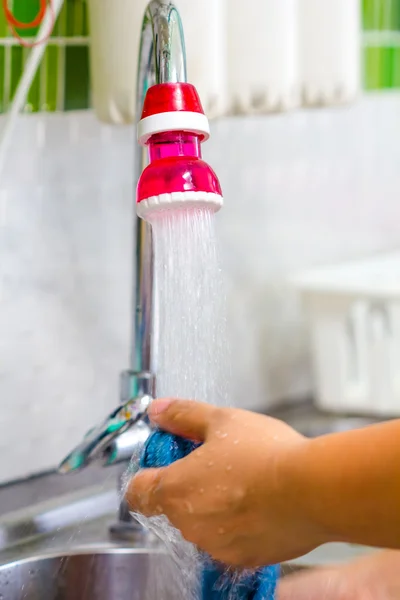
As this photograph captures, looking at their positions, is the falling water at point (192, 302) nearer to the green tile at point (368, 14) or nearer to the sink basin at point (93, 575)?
the sink basin at point (93, 575)

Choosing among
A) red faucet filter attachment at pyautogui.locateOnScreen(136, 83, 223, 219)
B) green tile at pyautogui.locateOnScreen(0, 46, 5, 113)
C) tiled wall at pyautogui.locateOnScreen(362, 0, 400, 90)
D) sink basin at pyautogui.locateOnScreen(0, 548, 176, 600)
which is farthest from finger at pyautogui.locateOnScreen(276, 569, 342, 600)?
tiled wall at pyautogui.locateOnScreen(362, 0, 400, 90)

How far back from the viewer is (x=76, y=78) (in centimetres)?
92

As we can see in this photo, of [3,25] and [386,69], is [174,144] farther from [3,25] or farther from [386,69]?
[386,69]

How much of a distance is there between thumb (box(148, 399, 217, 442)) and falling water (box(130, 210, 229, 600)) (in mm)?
43

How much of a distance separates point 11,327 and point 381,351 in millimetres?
476

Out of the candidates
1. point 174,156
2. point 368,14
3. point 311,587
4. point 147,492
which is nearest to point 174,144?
point 174,156

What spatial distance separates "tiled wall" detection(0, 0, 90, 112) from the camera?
863 millimetres

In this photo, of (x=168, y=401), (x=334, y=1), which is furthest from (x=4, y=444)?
(x=334, y=1)

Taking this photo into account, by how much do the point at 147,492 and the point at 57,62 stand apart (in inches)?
20.7

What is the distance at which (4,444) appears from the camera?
890mm

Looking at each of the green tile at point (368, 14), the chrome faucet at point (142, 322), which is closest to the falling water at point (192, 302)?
the chrome faucet at point (142, 322)

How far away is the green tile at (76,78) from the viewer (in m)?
0.92

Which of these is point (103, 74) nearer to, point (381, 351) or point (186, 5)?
point (186, 5)

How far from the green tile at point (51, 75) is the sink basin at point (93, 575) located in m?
0.44
